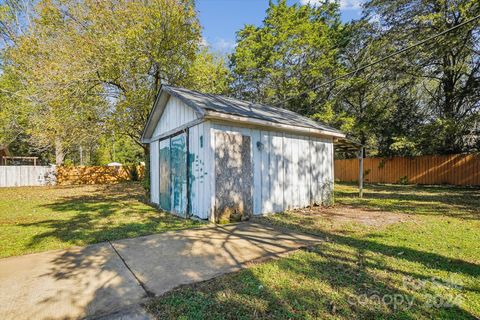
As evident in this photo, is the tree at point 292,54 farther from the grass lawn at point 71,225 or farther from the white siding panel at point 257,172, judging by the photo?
the grass lawn at point 71,225

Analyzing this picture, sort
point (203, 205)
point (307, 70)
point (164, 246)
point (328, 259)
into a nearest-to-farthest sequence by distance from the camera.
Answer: point (328, 259), point (164, 246), point (203, 205), point (307, 70)

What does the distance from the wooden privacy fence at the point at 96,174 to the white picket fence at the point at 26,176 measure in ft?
2.02

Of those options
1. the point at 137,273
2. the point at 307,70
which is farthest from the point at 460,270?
the point at 307,70

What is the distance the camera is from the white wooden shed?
614 cm

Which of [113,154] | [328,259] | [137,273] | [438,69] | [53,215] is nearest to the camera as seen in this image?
[137,273]

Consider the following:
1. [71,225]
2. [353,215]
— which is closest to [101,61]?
[71,225]

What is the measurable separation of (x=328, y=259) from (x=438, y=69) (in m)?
18.6

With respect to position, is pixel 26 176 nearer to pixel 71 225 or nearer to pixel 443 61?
pixel 71 225

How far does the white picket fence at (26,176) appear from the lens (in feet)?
58.4

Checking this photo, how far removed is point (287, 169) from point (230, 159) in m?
2.19

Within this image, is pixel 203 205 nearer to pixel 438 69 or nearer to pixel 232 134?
pixel 232 134

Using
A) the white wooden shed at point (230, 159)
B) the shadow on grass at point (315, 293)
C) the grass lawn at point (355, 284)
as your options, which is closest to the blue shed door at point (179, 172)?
the white wooden shed at point (230, 159)

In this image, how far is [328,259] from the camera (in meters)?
3.71

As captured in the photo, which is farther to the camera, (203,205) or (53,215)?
(53,215)
